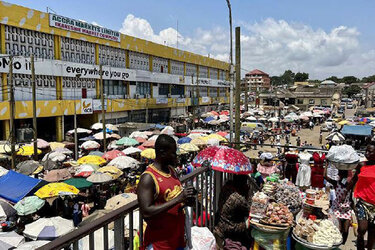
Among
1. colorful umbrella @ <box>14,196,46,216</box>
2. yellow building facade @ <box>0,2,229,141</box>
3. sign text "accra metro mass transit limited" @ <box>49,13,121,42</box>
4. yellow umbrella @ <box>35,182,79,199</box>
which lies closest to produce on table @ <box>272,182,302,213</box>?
yellow umbrella @ <box>35,182,79,199</box>

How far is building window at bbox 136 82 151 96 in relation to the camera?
38.9m

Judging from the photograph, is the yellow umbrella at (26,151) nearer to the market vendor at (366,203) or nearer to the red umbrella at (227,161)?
the red umbrella at (227,161)

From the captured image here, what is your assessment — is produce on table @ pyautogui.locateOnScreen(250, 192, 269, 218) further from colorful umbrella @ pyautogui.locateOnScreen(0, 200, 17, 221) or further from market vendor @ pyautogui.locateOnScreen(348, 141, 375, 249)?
colorful umbrella @ pyautogui.locateOnScreen(0, 200, 17, 221)

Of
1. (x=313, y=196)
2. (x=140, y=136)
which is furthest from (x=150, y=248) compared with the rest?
(x=140, y=136)

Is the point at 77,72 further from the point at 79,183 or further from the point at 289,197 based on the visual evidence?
the point at 289,197

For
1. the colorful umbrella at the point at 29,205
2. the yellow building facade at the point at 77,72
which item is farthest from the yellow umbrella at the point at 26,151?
the colorful umbrella at the point at 29,205

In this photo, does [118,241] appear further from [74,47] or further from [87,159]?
[74,47]

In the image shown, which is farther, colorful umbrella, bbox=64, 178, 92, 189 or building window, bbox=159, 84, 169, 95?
building window, bbox=159, 84, 169, 95

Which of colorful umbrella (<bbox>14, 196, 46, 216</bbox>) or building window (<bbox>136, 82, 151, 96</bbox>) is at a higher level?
building window (<bbox>136, 82, 151, 96</bbox>)

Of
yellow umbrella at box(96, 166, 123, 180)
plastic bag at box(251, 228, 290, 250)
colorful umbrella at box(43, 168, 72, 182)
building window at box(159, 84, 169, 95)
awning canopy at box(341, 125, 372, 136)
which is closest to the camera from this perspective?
plastic bag at box(251, 228, 290, 250)

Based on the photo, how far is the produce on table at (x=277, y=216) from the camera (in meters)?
4.14

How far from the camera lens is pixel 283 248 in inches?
164

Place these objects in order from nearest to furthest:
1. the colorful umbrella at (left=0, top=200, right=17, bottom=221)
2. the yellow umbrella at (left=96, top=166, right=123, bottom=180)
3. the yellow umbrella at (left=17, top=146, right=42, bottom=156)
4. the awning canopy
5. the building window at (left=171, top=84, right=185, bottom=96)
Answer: the colorful umbrella at (left=0, top=200, right=17, bottom=221) < the yellow umbrella at (left=96, top=166, right=123, bottom=180) < the yellow umbrella at (left=17, top=146, right=42, bottom=156) < the awning canopy < the building window at (left=171, top=84, right=185, bottom=96)

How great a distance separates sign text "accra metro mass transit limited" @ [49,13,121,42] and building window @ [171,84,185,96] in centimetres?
1482
